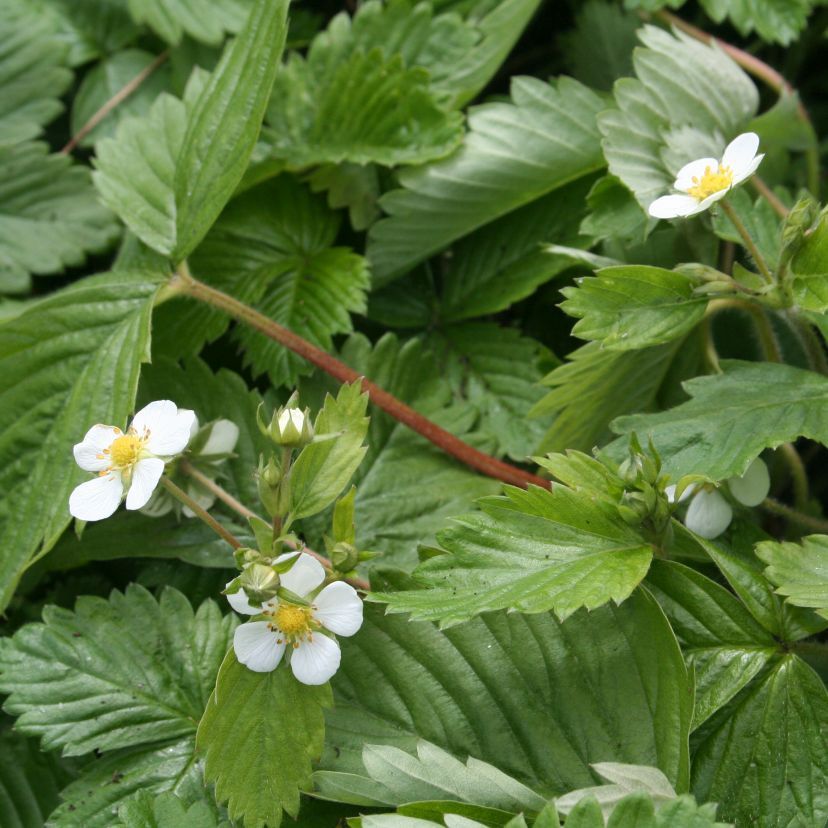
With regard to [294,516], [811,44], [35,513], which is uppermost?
[811,44]

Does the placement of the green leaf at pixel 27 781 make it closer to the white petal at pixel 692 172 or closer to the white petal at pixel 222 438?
the white petal at pixel 222 438

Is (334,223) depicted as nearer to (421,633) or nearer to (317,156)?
(317,156)

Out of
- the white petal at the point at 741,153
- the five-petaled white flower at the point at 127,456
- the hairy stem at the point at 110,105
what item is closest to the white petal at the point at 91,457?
the five-petaled white flower at the point at 127,456

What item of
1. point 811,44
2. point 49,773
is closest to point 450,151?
point 811,44

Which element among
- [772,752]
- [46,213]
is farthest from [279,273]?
[772,752]

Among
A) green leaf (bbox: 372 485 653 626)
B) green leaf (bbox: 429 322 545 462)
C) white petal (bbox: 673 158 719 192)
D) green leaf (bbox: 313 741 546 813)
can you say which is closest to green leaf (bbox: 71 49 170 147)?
green leaf (bbox: 429 322 545 462)

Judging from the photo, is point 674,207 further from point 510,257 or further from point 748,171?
point 510,257

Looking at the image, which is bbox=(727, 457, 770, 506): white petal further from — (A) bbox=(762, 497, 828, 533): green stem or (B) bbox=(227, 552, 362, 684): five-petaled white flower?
(B) bbox=(227, 552, 362, 684): five-petaled white flower
